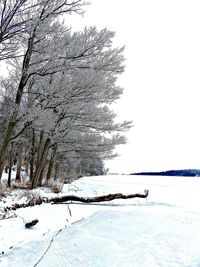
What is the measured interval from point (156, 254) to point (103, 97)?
35.8 ft

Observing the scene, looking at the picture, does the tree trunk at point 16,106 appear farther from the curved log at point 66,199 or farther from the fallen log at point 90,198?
the fallen log at point 90,198

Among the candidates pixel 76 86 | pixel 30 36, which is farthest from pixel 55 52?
pixel 76 86

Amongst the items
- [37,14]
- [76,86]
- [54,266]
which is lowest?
[54,266]

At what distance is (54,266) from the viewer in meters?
3.95

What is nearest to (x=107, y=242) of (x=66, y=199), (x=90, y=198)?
(x=66, y=199)

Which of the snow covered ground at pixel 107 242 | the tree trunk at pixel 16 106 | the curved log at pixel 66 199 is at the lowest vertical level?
the snow covered ground at pixel 107 242

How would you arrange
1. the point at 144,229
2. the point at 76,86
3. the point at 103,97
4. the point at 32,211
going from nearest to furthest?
the point at 144,229 < the point at 32,211 < the point at 76,86 < the point at 103,97

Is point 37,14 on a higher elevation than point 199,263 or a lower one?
higher

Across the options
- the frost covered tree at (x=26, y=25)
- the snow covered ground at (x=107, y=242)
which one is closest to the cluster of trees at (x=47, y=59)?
the frost covered tree at (x=26, y=25)

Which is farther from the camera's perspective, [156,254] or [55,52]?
[55,52]

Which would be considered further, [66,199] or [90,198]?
[90,198]

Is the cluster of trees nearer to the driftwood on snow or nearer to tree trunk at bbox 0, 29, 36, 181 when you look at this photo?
tree trunk at bbox 0, 29, 36, 181

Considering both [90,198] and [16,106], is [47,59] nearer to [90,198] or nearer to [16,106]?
[16,106]

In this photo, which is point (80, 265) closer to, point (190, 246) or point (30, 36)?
point (190, 246)
